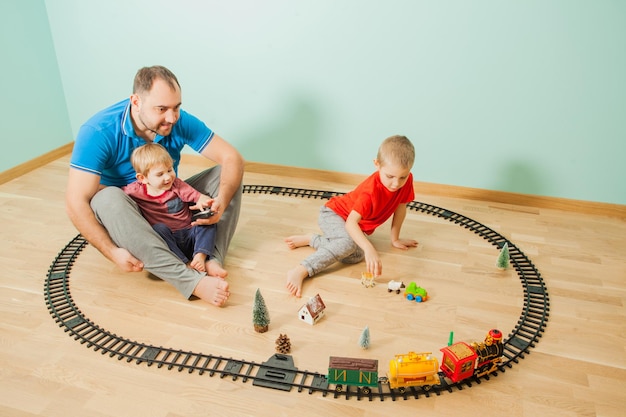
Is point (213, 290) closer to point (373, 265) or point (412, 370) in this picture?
point (373, 265)

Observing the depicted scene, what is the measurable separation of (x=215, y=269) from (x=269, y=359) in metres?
0.53

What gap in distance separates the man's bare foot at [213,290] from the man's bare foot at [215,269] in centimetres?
10

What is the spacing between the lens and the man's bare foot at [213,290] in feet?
6.34

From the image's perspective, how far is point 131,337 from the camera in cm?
181

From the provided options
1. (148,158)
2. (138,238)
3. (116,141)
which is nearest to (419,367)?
(138,238)

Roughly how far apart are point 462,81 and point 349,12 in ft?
2.26

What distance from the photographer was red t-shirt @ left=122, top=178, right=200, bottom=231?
6.82 feet

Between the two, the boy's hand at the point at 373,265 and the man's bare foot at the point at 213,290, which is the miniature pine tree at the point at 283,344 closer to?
the man's bare foot at the point at 213,290

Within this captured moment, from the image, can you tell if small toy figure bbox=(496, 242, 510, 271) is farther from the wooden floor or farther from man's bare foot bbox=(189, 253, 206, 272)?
man's bare foot bbox=(189, 253, 206, 272)

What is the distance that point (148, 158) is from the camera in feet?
6.49

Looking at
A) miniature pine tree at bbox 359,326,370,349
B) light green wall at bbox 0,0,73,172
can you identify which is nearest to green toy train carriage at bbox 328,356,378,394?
miniature pine tree at bbox 359,326,370,349

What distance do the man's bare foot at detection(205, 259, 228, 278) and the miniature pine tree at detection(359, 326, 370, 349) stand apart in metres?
0.65

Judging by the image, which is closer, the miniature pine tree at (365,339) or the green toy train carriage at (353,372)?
the green toy train carriage at (353,372)

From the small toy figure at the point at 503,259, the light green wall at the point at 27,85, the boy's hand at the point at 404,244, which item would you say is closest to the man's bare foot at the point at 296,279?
the boy's hand at the point at 404,244
